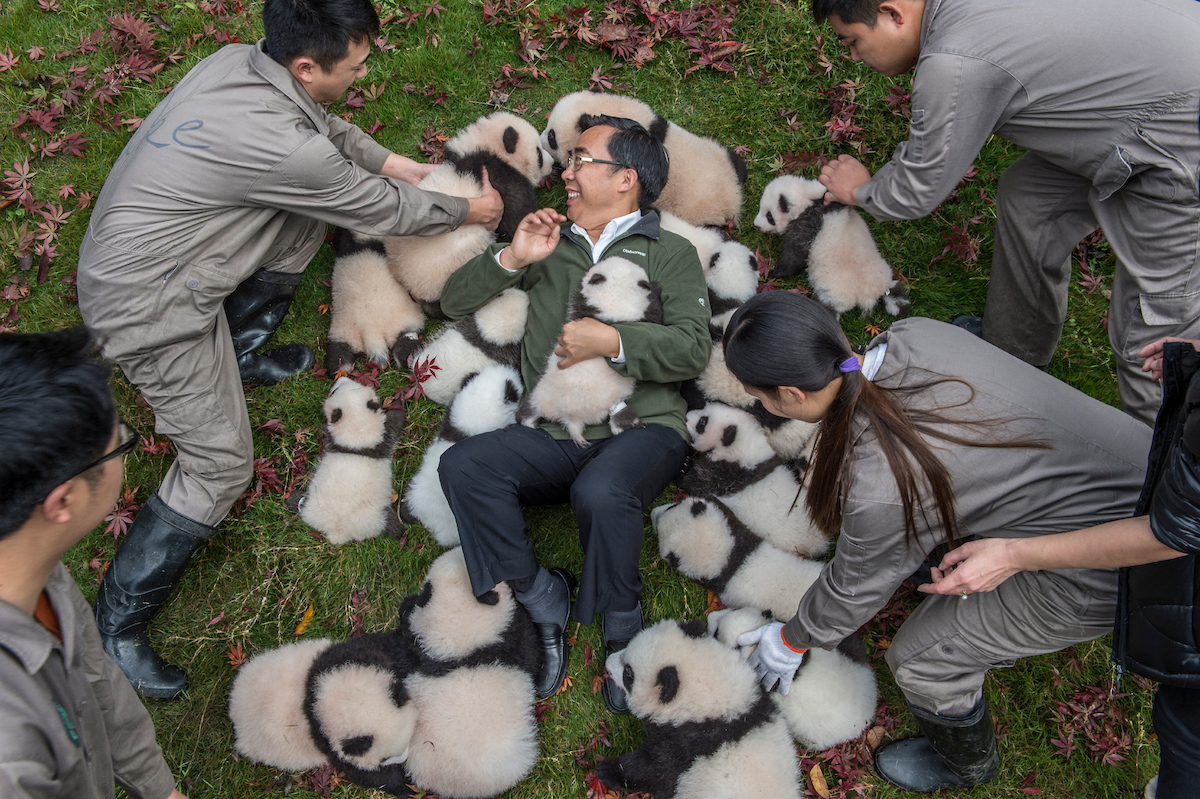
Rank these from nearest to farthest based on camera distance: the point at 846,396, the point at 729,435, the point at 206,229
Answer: the point at 846,396 < the point at 206,229 < the point at 729,435

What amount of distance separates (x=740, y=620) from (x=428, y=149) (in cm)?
366

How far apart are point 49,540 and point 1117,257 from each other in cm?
429

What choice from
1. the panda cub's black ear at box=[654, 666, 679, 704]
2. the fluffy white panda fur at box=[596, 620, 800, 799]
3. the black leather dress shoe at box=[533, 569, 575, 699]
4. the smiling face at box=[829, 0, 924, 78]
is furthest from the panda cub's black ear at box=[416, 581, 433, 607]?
the smiling face at box=[829, 0, 924, 78]

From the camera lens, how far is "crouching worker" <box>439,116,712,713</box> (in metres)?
3.76

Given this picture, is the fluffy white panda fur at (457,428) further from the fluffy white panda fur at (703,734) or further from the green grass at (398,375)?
the fluffy white panda fur at (703,734)

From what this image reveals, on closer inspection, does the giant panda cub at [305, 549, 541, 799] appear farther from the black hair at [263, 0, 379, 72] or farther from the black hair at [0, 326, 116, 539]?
the black hair at [263, 0, 379, 72]

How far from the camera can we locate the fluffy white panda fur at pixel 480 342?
4.52 m

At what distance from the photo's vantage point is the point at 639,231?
4289 mm

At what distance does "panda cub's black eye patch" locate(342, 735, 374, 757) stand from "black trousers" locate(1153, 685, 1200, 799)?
3.38 metres

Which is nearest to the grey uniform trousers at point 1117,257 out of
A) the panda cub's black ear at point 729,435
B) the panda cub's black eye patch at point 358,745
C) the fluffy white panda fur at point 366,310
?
the panda cub's black ear at point 729,435

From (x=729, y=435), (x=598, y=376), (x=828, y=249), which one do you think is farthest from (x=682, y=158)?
(x=729, y=435)

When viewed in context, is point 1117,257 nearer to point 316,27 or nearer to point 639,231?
point 639,231

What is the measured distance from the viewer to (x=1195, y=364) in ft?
7.66

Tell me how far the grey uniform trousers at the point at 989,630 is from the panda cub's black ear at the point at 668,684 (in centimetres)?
105
